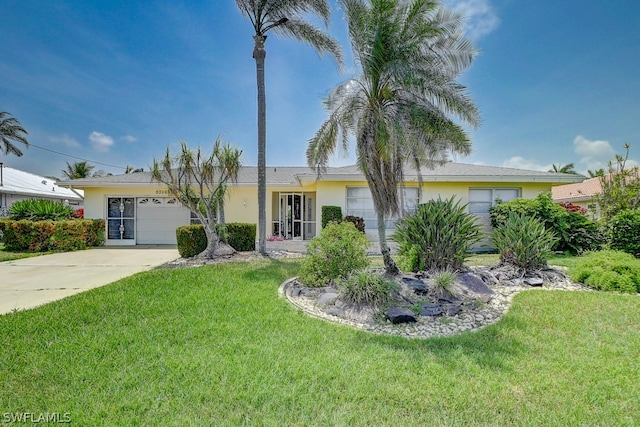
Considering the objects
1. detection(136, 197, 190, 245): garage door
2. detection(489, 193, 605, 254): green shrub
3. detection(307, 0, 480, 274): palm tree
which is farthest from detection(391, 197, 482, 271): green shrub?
detection(136, 197, 190, 245): garage door

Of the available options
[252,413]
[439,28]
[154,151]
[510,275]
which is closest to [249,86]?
[154,151]

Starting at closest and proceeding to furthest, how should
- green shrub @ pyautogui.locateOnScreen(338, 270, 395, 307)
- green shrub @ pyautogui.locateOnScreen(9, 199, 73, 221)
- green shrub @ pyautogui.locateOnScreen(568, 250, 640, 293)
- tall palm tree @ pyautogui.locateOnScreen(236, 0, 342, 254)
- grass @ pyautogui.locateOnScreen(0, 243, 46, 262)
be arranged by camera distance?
green shrub @ pyautogui.locateOnScreen(338, 270, 395, 307), green shrub @ pyautogui.locateOnScreen(568, 250, 640, 293), tall palm tree @ pyautogui.locateOnScreen(236, 0, 342, 254), grass @ pyautogui.locateOnScreen(0, 243, 46, 262), green shrub @ pyautogui.locateOnScreen(9, 199, 73, 221)

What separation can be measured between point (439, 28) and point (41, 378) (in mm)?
9204

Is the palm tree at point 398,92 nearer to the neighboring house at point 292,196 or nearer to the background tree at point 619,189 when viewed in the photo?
the neighboring house at point 292,196

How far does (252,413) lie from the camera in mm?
2594

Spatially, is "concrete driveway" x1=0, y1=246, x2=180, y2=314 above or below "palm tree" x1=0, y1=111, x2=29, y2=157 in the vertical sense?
below

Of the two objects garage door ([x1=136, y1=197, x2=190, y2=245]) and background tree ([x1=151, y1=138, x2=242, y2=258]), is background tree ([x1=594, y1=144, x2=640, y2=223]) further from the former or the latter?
garage door ([x1=136, y1=197, x2=190, y2=245])

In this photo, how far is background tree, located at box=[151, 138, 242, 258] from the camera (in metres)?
10.2

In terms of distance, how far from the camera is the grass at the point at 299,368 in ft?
8.59

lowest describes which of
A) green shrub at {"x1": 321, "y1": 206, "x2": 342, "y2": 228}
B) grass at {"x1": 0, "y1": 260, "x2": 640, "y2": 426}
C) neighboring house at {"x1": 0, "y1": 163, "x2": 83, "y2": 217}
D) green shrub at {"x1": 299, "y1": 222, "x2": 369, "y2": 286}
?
grass at {"x1": 0, "y1": 260, "x2": 640, "y2": 426}

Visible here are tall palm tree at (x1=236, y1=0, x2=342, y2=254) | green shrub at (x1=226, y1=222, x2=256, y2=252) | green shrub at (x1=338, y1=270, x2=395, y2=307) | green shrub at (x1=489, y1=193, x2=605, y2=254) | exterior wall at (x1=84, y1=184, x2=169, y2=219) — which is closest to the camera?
green shrub at (x1=338, y1=270, x2=395, y2=307)

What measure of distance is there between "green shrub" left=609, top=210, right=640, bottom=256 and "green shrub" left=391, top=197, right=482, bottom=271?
6.19m

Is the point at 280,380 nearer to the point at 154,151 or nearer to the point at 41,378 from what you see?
the point at 41,378

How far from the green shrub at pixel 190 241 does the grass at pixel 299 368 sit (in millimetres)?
5966
